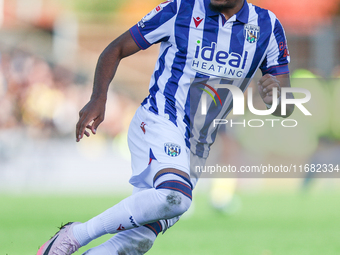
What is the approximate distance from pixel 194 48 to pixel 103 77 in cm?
55

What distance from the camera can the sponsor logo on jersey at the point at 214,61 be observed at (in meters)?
2.68

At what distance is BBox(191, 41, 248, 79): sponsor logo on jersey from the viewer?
8.80ft

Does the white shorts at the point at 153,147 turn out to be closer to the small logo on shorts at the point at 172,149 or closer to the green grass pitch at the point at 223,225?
the small logo on shorts at the point at 172,149

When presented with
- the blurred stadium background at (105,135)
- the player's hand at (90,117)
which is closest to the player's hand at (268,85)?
the player's hand at (90,117)

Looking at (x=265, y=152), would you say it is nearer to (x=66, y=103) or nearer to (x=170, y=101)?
(x=66, y=103)

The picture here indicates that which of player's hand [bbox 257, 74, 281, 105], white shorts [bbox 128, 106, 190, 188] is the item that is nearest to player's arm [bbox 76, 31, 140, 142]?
white shorts [bbox 128, 106, 190, 188]

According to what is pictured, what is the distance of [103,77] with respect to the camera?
105 inches

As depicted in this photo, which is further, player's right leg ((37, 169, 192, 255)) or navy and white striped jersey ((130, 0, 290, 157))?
navy and white striped jersey ((130, 0, 290, 157))

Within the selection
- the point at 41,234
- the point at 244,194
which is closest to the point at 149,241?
the point at 41,234

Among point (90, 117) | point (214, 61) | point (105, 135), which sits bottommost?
point (105, 135)

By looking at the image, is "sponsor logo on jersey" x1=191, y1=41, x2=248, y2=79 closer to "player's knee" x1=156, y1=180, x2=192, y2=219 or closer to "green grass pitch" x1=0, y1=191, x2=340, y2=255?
"player's knee" x1=156, y1=180, x2=192, y2=219

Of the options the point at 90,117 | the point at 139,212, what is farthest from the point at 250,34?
the point at 139,212

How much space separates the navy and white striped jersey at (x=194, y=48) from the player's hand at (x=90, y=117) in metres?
0.34

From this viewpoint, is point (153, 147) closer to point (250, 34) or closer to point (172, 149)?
point (172, 149)
